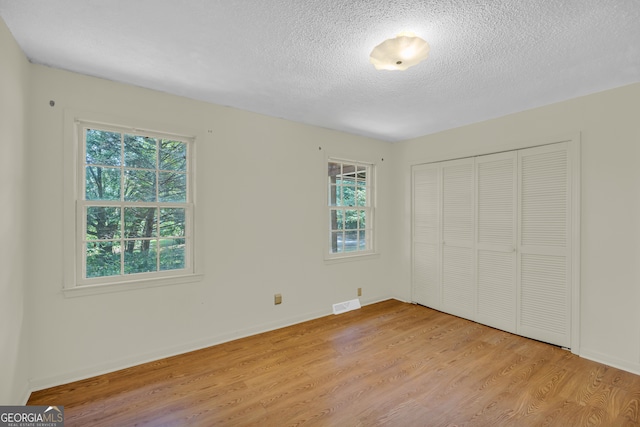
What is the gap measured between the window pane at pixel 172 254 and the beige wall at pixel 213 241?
0.20 m

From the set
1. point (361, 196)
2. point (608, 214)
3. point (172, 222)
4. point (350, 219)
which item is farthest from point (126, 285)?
point (608, 214)

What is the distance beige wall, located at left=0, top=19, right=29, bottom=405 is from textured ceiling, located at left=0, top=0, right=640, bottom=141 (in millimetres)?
236

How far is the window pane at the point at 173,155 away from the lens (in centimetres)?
282

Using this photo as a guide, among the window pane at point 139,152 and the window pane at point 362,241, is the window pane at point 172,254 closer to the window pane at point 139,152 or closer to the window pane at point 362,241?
the window pane at point 139,152

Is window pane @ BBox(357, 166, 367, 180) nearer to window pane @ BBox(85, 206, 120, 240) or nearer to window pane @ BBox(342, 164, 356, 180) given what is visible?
window pane @ BBox(342, 164, 356, 180)

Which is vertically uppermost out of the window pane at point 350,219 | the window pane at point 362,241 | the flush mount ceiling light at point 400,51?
the flush mount ceiling light at point 400,51

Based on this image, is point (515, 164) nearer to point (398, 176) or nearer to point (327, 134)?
point (398, 176)

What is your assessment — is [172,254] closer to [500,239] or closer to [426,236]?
[426,236]

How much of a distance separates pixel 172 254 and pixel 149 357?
0.92m

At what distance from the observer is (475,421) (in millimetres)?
1941

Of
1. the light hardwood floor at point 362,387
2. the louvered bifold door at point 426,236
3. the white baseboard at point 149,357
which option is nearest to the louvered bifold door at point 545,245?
the light hardwood floor at point 362,387

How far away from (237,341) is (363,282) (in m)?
1.92

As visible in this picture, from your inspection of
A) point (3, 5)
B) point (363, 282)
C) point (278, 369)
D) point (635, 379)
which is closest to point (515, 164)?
point (635, 379)

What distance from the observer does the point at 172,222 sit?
2.86 meters
